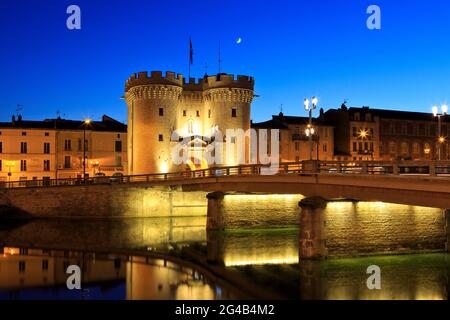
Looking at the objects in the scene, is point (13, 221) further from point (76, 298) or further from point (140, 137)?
point (76, 298)

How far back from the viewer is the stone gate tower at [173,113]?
61.0m

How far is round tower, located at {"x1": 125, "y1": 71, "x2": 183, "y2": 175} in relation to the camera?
6084 cm

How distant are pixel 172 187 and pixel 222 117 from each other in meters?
14.5

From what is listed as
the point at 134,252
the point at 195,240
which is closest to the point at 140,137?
the point at 195,240

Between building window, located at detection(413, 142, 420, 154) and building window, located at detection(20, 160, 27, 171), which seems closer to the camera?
building window, located at detection(20, 160, 27, 171)

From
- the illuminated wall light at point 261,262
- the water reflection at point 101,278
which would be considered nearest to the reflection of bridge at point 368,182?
the illuminated wall light at point 261,262

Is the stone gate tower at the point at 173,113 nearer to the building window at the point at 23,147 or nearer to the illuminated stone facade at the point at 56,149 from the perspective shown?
the illuminated stone facade at the point at 56,149

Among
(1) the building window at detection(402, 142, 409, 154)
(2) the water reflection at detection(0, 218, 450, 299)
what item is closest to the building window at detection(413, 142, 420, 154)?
(1) the building window at detection(402, 142, 409, 154)

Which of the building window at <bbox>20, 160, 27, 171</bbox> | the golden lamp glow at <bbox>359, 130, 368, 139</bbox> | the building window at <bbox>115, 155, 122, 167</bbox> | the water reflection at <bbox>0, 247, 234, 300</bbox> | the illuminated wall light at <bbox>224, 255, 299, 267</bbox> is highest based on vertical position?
the golden lamp glow at <bbox>359, 130, 368, 139</bbox>

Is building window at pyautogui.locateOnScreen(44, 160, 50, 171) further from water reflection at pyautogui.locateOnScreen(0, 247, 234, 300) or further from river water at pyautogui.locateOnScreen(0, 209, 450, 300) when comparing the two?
water reflection at pyautogui.locateOnScreen(0, 247, 234, 300)

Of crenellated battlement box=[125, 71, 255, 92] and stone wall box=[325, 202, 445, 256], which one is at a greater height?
crenellated battlement box=[125, 71, 255, 92]

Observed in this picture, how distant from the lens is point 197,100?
211 ft

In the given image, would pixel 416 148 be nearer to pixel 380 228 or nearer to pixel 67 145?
pixel 67 145
